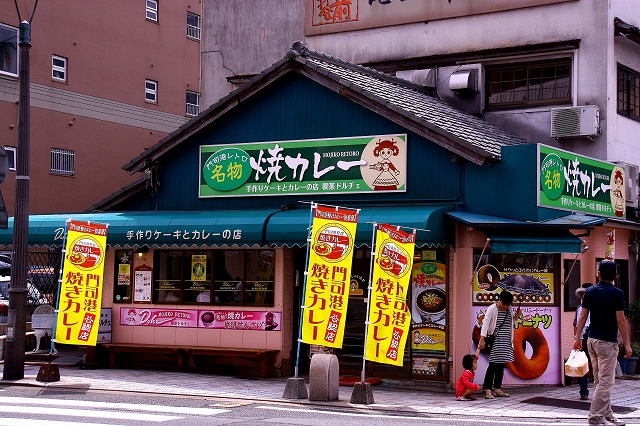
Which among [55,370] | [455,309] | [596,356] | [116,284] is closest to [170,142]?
[116,284]

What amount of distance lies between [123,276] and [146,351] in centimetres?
188

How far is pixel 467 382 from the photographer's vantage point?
15.6m

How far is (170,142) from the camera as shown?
20.2m

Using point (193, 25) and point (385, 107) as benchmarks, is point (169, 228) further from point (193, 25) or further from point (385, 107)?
point (193, 25)

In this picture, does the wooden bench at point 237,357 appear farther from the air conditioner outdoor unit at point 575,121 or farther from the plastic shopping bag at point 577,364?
the air conditioner outdoor unit at point 575,121

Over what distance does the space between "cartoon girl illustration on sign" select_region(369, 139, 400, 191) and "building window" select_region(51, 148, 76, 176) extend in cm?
1973

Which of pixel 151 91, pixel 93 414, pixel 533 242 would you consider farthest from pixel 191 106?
pixel 93 414

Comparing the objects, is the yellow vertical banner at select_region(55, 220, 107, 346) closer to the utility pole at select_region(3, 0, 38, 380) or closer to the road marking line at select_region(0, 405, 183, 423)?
the utility pole at select_region(3, 0, 38, 380)

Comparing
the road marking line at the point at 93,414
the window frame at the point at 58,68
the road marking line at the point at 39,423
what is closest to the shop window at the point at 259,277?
the road marking line at the point at 93,414

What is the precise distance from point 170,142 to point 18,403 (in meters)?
7.68

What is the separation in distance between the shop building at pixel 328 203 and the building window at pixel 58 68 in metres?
A: 15.4

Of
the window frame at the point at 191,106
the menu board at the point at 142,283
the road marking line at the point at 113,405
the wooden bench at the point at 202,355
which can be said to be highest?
the window frame at the point at 191,106

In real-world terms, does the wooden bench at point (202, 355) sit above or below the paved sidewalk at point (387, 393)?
above

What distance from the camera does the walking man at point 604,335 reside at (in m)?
11.7
